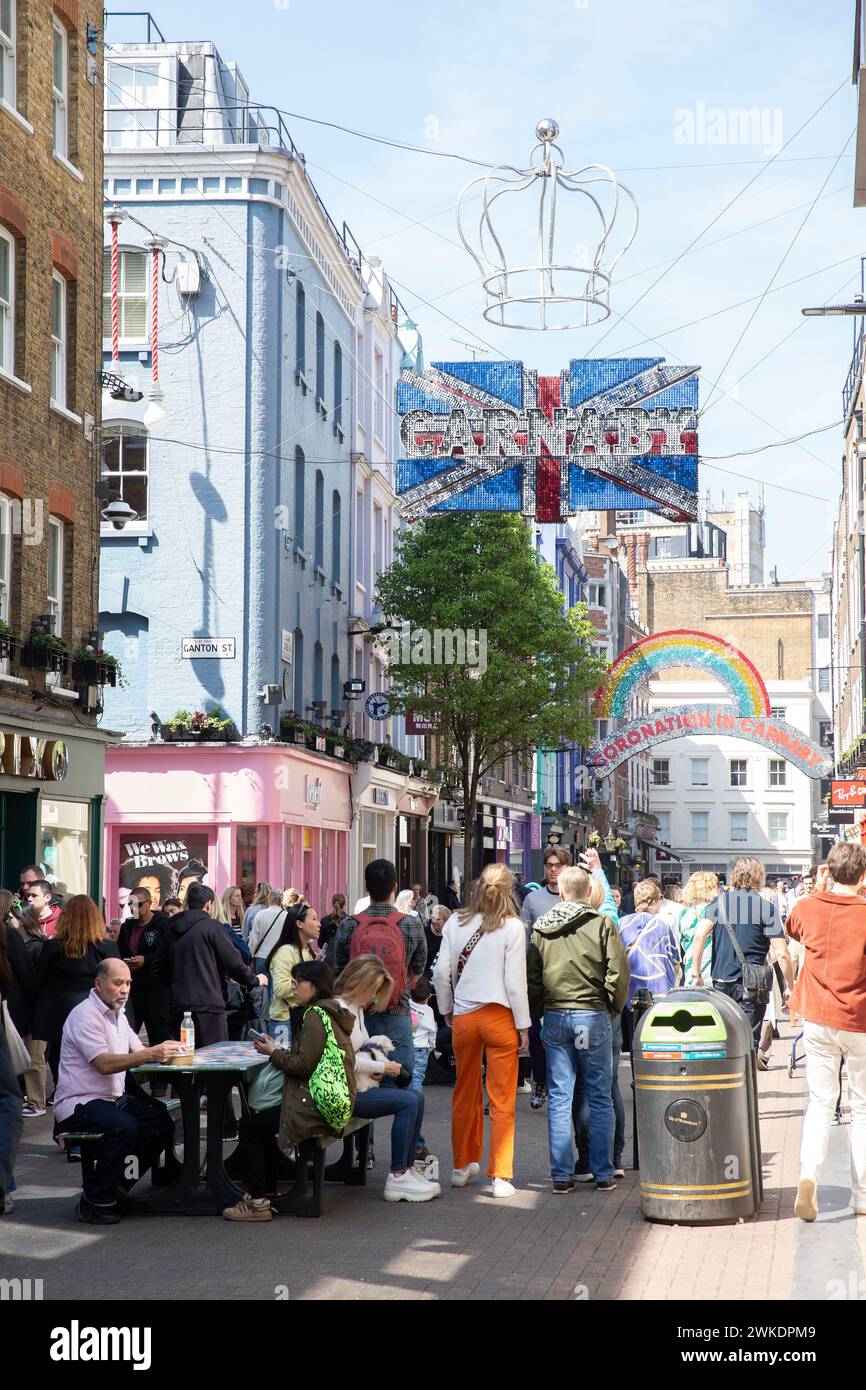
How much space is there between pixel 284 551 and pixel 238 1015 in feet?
50.0

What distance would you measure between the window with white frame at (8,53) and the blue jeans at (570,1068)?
1325 cm

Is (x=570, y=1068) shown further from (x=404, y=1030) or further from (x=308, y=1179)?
(x=308, y=1179)

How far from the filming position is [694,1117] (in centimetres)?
896

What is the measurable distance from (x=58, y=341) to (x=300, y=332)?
35.7 feet

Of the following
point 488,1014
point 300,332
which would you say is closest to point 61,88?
point 300,332

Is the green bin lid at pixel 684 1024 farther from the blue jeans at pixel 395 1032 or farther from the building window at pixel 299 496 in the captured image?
the building window at pixel 299 496

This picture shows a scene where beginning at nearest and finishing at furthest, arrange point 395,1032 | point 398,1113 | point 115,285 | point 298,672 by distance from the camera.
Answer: point 398,1113 < point 395,1032 < point 115,285 < point 298,672

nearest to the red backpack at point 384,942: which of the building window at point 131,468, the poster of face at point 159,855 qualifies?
the poster of face at point 159,855

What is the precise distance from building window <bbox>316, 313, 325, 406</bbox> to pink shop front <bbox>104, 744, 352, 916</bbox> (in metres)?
7.88

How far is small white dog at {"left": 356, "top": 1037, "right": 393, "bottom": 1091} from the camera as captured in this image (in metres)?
9.91

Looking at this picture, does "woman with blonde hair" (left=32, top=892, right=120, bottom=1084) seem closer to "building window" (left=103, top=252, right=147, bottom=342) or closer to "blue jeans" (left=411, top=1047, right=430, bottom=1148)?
"blue jeans" (left=411, top=1047, right=430, bottom=1148)

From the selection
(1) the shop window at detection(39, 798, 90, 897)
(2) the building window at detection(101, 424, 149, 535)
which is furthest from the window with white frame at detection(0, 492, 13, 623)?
(2) the building window at detection(101, 424, 149, 535)
